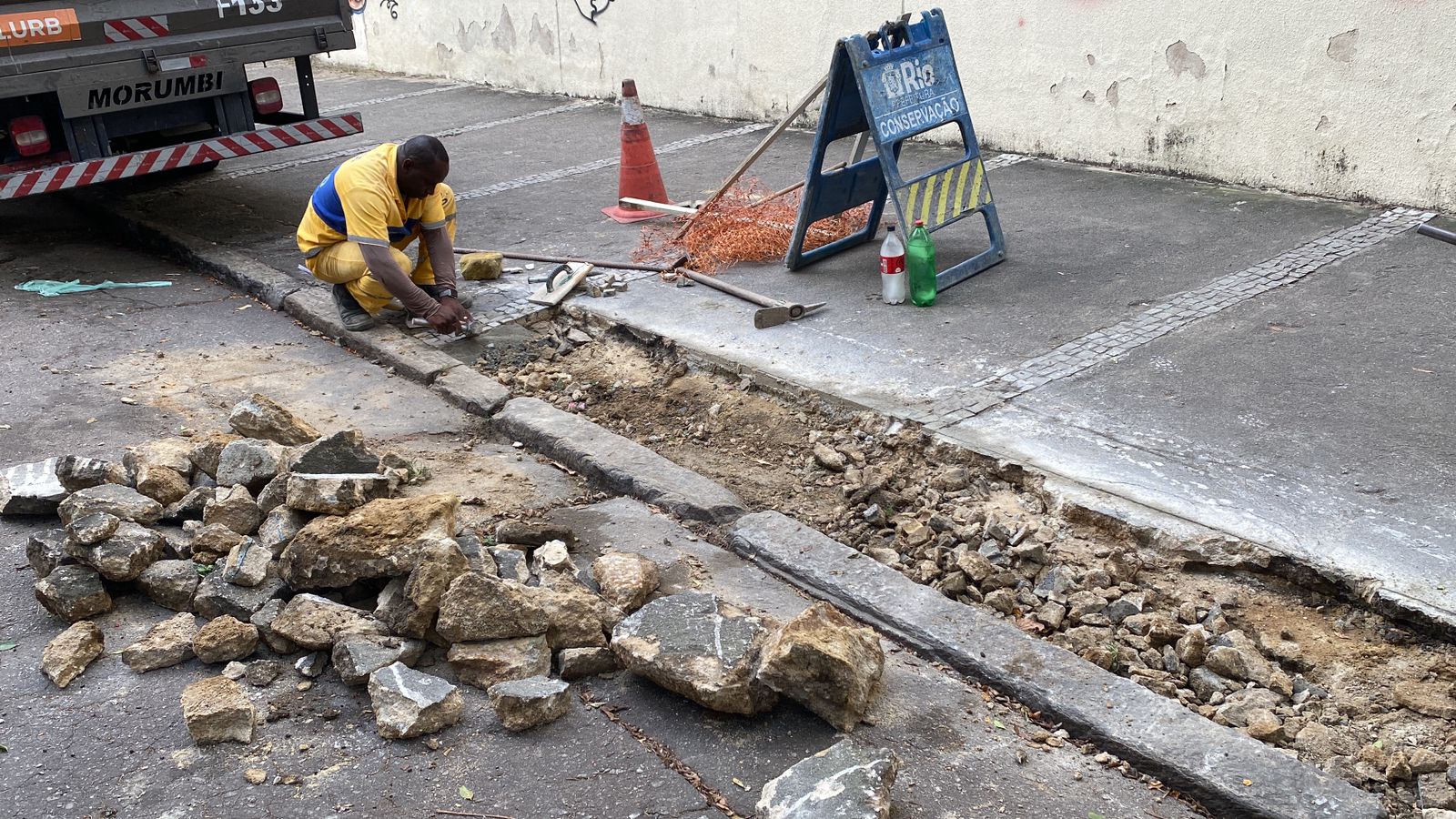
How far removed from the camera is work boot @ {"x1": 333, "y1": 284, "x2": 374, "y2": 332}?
575 centimetres

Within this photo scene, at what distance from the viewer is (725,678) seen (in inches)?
111

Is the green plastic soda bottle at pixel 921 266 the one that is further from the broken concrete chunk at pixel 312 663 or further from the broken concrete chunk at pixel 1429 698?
the broken concrete chunk at pixel 312 663

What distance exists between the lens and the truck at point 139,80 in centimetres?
645

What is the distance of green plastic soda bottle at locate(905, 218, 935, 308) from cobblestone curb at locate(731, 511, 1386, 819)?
1999mm

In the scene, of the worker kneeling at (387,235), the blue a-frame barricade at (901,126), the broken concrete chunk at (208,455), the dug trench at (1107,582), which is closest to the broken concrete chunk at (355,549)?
the broken concrete chunk at (208,455)

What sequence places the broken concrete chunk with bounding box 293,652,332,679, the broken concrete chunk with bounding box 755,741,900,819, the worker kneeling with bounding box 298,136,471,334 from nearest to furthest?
the broken concrete chunk with bounding box 755,741,900,819, the broken concrete chunk with bounding box 293,652,332,679, the worker kneeling with bounding box 298,136,471,334

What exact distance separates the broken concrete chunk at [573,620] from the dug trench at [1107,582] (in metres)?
0.67

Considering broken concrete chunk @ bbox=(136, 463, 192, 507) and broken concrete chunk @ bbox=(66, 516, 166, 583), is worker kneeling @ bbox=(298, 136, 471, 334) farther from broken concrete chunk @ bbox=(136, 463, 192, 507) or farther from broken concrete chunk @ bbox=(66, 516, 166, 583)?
broken concrete chunk @ bbox=(66, 516, 166, 583)

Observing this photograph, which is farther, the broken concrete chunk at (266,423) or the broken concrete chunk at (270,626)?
the broken concrete chunk at (266,423)

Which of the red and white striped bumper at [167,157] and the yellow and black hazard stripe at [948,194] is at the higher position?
the red and white striped bumper at [167,157]

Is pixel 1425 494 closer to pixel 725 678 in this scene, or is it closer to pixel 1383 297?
pixel 1383 297

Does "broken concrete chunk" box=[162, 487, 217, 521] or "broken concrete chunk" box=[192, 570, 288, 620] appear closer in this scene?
"broken concrete chunk" box=[192, 570, 288, 620]

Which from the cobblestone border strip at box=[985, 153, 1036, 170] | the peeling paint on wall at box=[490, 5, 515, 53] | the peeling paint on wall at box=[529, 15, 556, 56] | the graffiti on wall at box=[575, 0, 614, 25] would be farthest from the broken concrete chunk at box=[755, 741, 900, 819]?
the peeling paint on wall at box=[490, 5, 515, 53]

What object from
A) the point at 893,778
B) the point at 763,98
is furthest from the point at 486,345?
the point at 763,98
